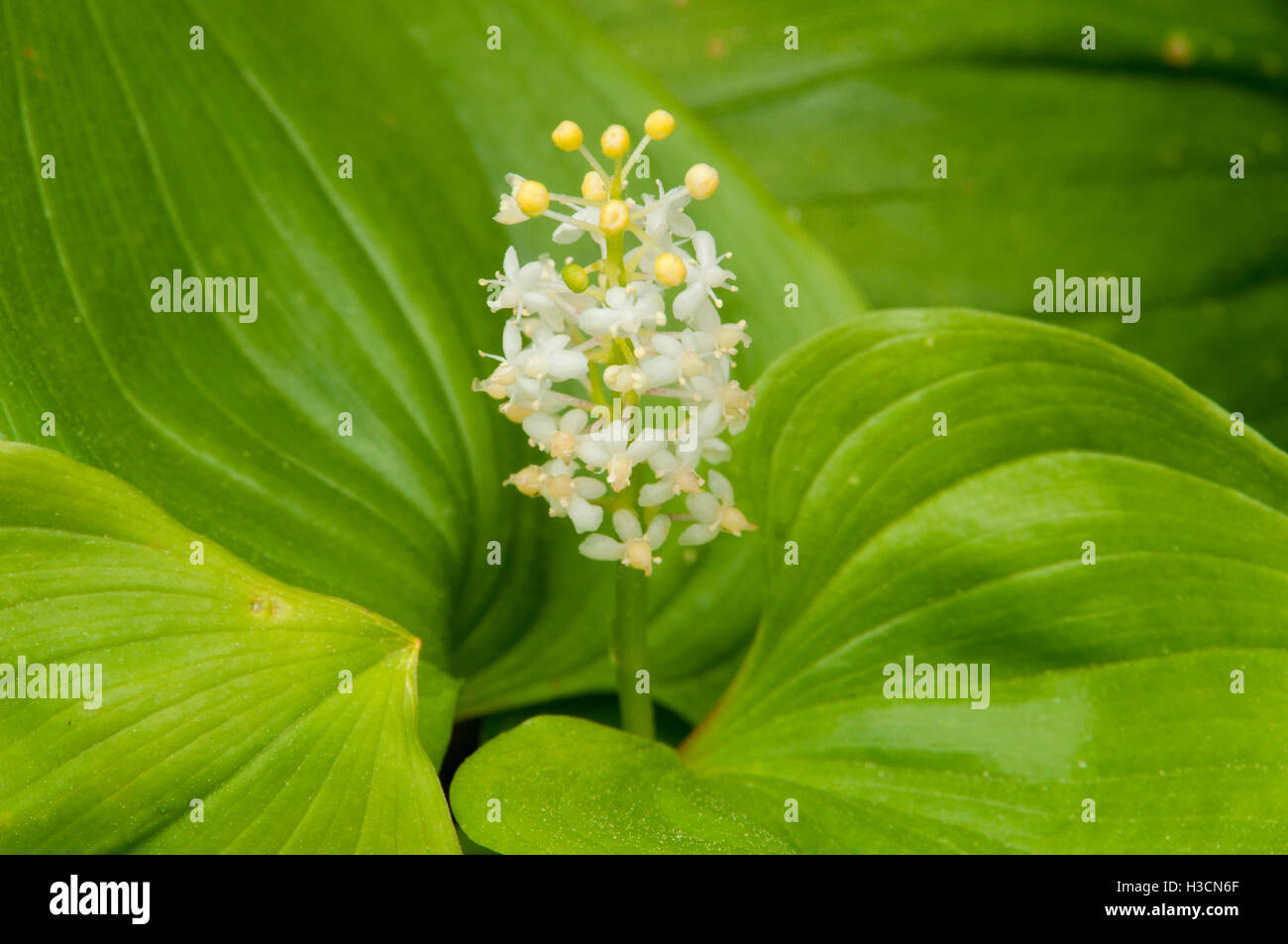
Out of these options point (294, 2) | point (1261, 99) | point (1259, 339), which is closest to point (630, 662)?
point (294, 2)

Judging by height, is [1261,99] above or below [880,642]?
above

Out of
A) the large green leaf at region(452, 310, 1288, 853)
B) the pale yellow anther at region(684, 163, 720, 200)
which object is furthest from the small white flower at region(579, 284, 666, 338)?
the large green leaf at region(452, 310, 1288, 853)

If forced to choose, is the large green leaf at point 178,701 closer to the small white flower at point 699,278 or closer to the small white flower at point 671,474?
the small white flower at point 671,474

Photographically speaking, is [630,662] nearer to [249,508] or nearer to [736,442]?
[736,442]

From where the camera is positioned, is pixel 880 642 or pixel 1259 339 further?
pixel 1259 339

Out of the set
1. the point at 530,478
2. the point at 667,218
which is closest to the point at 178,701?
the point at 530,478

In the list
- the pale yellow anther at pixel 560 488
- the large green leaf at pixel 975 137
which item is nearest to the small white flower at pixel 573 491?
the pale yellow anther at pixel 560 488

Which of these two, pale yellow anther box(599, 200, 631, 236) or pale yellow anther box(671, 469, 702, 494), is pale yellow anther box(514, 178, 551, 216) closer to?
pale yellow anther box(599, 200, 631, 236)
